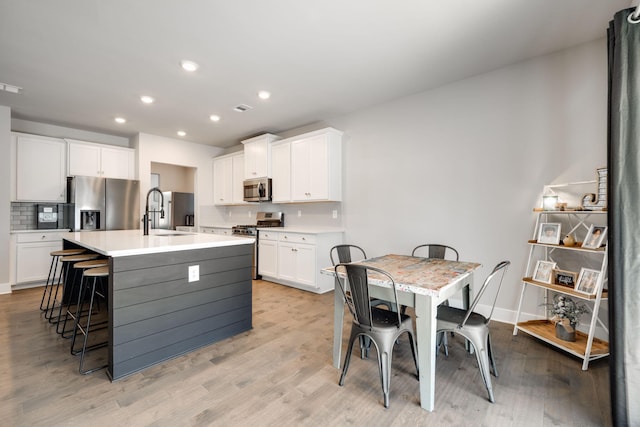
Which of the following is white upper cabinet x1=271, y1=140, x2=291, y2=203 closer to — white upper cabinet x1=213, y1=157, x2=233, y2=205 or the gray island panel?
white upper cabinet x1=213, y1=157, x2=233, y2=205

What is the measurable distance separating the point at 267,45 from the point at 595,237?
3.10 m

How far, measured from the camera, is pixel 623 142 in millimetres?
1538

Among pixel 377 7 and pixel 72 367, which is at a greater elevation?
pixel 377 7

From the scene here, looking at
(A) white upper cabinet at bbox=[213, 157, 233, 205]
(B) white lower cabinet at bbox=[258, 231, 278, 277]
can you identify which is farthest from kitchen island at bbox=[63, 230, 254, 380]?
(A) white upper cabinet at bbox=[213, 157, 233, 205]

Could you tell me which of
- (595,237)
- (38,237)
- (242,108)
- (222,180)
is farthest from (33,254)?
(595,237)

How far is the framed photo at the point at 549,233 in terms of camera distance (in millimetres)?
2447

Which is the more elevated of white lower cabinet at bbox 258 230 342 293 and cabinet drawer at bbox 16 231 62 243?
cabinet drawer at bbox 16 231 62 243

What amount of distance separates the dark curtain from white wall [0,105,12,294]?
21.1ft

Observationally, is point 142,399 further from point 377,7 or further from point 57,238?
point 57,238

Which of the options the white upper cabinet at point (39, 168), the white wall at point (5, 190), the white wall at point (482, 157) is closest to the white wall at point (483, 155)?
the white wall at point (482, 157)

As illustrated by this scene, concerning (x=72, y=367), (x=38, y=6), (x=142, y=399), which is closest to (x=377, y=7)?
(x=38, y=6)

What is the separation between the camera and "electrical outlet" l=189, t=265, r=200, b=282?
2352 millimetres

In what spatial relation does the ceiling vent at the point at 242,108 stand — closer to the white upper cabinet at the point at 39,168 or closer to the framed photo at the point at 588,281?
the white upper cabinet at the point at 39,168

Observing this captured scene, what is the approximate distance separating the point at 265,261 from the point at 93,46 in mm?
3303
